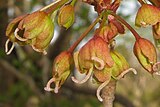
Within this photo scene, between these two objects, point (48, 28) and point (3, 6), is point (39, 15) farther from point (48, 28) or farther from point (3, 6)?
point (3, 6)

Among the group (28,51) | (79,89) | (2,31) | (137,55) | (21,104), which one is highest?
(137,55)

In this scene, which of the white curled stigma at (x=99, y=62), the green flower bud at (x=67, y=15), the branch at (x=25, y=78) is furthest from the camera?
the branch at (x=25, y=78)

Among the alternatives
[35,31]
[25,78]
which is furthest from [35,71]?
[35,31]

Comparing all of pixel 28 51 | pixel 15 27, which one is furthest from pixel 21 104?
pixel 15 27

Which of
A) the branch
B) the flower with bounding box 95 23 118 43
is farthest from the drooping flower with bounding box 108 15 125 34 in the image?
the branch

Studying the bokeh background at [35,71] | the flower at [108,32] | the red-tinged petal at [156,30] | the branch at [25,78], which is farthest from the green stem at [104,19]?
the branch at [25,78]

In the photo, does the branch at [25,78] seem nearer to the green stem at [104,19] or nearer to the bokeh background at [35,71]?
the bokeh background at [35,71]
